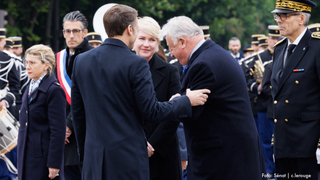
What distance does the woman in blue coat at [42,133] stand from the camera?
15.7 feet

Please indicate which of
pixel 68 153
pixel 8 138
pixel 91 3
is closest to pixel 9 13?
pixel 91 3

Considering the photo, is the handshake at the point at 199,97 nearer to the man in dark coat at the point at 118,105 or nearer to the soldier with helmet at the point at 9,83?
the man in dark coat at the point at 118,105

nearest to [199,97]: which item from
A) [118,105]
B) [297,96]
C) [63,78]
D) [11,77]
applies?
[118,105]

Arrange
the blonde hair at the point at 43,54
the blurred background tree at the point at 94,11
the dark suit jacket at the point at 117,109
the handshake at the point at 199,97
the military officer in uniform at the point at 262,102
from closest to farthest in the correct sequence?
the dark suit jacket at the point at 117,109 → the handshake at the point at 199,97 → the blonde hair at the point at 43,54 → the military officer in uniform at the point at 262,102 → the blurred background tree at the point at 94,11

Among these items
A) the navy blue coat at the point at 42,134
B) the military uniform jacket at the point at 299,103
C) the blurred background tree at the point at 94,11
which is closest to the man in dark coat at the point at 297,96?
the military uniform jacket at the point at 299,103

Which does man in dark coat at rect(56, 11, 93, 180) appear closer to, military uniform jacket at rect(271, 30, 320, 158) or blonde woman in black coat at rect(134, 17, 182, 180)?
blonde woman in black coat at rect(134, 17, 182, 180)

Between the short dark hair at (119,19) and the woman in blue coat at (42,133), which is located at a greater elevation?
the short dark hair at (119,19)

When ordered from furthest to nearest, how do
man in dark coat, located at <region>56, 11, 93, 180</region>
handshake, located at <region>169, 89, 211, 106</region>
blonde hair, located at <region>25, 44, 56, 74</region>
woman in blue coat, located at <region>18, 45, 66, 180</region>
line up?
man in dark coat, located at <region>56, 11, 93, 180</region>, blonde hair, located at <region>25, 44, 56, 74</region>, woman in blue coat, located at <region>18, 45, 66, 180</region>, handshake, located at <region>169, 89, 211, 106</region>

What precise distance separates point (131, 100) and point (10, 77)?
5.56m

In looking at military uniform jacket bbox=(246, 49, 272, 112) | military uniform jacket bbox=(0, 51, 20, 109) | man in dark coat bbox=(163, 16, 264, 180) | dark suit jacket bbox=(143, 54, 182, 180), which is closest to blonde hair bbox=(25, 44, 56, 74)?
dark suit jacket bbox=(143, 54, 182, 180)

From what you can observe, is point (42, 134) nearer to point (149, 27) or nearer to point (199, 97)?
point (149, 27)

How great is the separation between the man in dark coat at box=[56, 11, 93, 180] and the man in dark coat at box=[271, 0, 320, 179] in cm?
237

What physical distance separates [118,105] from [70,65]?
225 cm

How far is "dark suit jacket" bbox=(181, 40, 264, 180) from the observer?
354 centimetres
